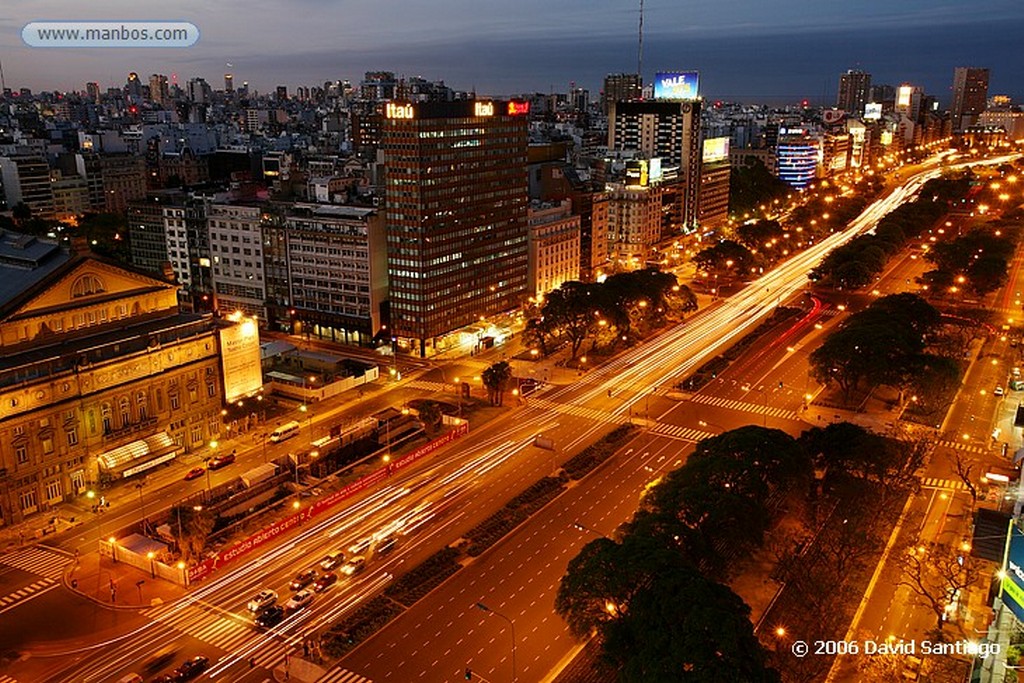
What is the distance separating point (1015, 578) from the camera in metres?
53.5

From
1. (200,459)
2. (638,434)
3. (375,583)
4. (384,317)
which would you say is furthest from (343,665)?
(384,317)

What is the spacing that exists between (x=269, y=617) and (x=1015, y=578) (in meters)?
55.3

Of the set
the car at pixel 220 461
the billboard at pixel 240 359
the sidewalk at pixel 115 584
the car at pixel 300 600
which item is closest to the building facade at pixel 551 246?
the billboard at pixel 240 359

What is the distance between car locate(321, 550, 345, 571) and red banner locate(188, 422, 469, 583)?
699cm

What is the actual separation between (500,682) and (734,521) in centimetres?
2359

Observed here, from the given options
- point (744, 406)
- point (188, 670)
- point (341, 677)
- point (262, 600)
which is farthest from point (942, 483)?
point (188, 670)

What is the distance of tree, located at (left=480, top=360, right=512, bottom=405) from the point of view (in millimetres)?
112481

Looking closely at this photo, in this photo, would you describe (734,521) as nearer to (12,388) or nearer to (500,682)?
(500,682)

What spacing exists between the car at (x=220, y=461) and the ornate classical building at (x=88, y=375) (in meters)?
5.02

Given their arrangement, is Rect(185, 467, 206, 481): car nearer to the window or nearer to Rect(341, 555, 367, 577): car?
the window

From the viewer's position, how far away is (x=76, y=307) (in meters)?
95.8

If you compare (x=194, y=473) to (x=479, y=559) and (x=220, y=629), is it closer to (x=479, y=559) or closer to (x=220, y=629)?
(x=220, y=629)

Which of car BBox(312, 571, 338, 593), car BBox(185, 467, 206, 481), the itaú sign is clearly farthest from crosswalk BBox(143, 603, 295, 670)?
the itaú sign

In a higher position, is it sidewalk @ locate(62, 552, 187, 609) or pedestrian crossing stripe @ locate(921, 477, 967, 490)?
pedestrian crossing stripe @ locate(921, 477, 967, 490)
